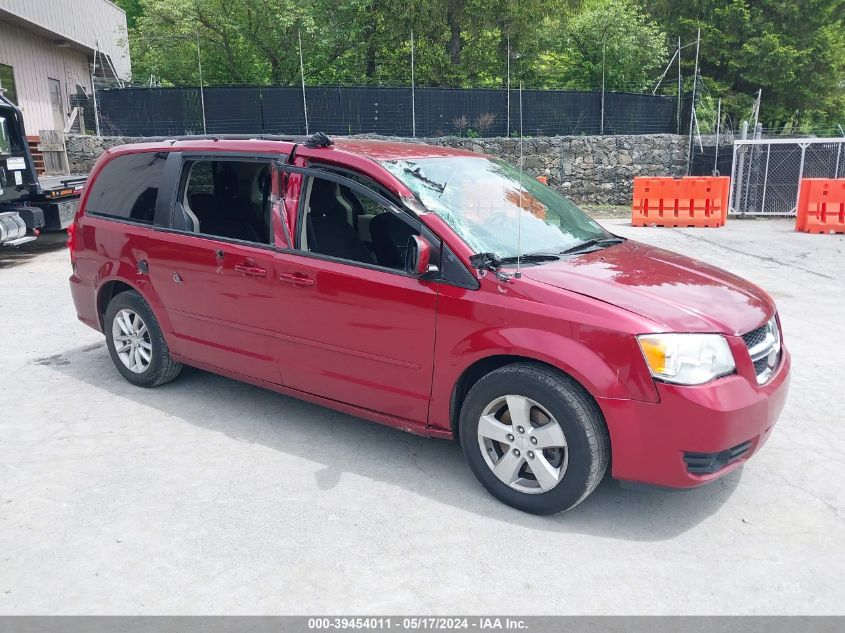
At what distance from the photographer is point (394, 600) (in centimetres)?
297

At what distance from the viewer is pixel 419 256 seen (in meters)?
3.68

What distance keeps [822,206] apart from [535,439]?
13.3m

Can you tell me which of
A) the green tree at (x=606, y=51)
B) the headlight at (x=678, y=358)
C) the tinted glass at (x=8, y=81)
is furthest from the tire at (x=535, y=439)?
the green tree at (x=606, y=51)

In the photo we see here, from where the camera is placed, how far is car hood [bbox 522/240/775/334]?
133 inches

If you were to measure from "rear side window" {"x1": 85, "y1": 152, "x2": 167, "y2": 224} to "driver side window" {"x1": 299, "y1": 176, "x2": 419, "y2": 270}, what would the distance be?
1.47 meters

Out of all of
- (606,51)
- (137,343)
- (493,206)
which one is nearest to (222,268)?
(137,343)

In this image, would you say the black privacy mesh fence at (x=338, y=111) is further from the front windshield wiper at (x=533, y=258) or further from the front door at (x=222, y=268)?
the front windshield wiper at (x=533, y=258)

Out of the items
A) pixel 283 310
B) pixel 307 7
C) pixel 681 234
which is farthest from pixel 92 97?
pixel 283 310

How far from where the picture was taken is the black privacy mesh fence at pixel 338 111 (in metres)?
18.5

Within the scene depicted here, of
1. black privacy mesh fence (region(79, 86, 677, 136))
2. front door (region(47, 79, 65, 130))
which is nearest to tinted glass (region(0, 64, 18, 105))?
front door (region(47, 79, 65, 130))

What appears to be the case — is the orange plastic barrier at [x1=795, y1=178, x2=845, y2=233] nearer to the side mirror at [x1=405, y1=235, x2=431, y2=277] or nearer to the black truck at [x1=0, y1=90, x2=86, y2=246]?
the side mirror at [x1=405, y1=235, x2=431, y2=277]

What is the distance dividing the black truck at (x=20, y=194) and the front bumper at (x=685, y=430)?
1045cm
